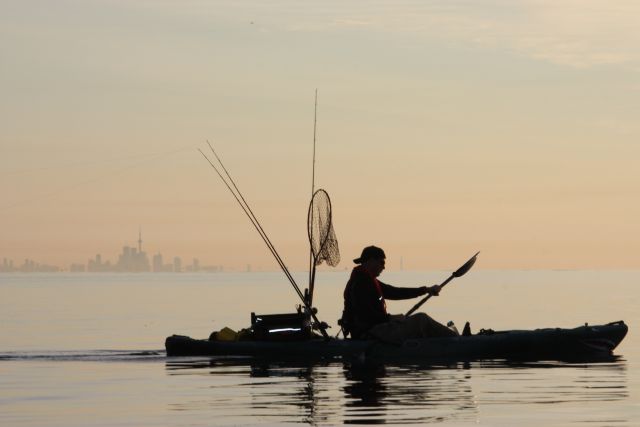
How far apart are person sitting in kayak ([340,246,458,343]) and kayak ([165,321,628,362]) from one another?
17 cm

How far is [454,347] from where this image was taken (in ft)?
77.9

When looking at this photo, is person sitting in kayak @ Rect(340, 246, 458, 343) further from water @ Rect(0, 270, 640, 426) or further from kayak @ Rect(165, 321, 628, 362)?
water @ Rect(0, 270, 640, 426)

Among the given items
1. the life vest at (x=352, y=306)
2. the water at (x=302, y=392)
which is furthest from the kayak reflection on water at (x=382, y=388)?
the life vest at (x=352, y=306)

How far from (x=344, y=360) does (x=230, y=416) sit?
7999 millimetres

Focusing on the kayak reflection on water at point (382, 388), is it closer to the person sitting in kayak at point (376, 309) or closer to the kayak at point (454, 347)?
the kayak at point (454, 347)

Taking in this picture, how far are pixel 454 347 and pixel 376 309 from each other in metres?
1.48

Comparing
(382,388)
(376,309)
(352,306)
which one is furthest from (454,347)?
(382,388)

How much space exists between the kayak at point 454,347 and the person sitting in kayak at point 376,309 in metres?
0.17

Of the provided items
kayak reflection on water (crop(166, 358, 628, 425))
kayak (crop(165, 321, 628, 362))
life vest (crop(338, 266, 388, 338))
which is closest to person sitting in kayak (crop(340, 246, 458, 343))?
life vest (crop(338, 266, 388, 338))

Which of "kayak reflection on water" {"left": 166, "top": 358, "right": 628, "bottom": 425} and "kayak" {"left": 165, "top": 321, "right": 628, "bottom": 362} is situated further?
"kayak" {"left": 165, "top": 321, "right": 628, "bottom": 362}

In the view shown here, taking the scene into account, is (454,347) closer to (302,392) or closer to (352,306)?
(352,306)

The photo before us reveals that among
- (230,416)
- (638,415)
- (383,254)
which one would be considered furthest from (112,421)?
(383,254)

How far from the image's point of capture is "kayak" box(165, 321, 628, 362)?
2364 cm

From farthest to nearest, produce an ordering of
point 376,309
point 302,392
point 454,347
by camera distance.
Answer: point 454,347 → point 376,309 → point 302,392
